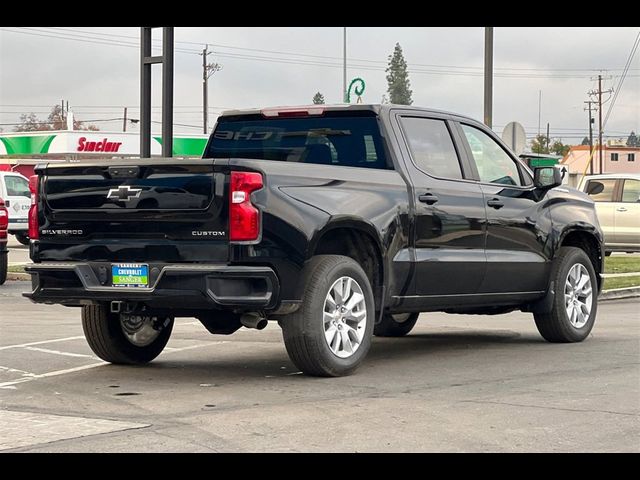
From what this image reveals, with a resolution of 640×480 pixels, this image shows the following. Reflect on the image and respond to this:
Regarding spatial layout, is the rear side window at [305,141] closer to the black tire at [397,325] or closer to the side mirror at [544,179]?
the side mirror at [544,179]

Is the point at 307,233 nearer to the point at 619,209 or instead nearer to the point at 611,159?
the point at 619,209

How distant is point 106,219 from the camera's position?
8898 millimetres

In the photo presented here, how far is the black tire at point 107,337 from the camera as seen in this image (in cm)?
981

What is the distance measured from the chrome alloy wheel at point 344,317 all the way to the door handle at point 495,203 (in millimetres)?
1926

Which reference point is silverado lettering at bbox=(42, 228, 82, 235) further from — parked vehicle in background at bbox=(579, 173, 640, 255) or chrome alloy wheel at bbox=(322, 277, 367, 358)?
parked vehicle in background at bbox=(579, 173, 640, 255)

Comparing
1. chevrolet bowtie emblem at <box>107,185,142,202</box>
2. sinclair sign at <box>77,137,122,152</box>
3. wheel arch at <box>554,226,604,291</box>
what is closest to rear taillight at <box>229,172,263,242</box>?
chevrolet bowtie emblem at <box>107,185,142,202</box>

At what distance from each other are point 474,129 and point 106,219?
3.50 m

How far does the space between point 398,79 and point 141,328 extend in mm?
147616

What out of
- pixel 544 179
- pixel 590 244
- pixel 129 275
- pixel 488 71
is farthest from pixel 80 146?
pixel 129 275

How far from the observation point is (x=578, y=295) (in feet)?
38.2

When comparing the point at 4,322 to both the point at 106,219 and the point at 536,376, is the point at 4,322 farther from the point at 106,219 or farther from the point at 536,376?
the point at 536,376

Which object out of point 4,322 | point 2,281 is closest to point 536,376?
point 4,322

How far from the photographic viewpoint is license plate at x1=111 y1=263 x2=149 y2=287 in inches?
342

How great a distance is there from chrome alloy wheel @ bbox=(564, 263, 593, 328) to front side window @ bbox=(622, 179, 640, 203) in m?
15.7
